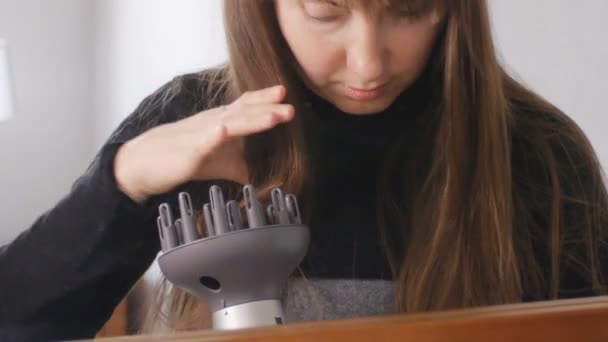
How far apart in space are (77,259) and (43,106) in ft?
3.75

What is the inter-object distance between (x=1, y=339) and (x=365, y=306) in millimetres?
246

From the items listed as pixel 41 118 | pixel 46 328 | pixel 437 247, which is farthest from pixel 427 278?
pixel 41 118

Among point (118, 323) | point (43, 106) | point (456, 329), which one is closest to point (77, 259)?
point (456, 329)

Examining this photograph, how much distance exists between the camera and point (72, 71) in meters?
1.59

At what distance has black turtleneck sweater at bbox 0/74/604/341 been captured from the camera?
504 millimetres

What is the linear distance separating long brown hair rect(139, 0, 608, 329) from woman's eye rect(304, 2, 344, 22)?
57mm

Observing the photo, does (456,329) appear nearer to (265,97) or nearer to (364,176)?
(265,97)

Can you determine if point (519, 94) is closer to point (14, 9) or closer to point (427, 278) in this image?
point (427, 278)

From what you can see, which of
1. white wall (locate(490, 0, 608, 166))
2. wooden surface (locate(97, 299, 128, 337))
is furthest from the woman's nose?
wooden surface (locate(97, 299, 128, 337))

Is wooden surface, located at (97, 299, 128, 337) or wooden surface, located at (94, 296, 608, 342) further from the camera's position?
wooden surface, located at (97, 299, 128, 337)

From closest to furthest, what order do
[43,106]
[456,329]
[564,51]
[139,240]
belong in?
1. [456,329]
2. [139,240]
3. [564,51]
4. [43,106]

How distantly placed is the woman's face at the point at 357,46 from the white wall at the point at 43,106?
1.14 metres

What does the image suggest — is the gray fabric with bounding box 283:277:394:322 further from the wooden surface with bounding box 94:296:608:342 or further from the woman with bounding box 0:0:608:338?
the wooden surface with bounding box 94:296:608:342

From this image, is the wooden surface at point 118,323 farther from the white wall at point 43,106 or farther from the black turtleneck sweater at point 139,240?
the black turtleneck sweater at point 139,240
